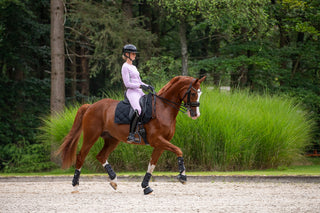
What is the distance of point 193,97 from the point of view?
9125 mm

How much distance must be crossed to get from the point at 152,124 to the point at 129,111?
59 cm

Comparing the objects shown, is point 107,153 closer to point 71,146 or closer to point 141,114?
point 71,146

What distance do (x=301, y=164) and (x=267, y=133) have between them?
4836 millimetres

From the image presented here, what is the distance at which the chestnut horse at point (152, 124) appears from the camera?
30.0ft

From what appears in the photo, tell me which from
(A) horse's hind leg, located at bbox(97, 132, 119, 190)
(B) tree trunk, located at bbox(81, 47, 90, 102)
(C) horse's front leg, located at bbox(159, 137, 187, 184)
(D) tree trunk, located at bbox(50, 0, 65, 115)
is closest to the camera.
→ (C) horse's front leg, located at bbox(159, 137, 187, 184)

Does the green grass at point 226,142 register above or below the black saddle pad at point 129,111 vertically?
below

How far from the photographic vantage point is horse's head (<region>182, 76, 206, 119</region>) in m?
9.08

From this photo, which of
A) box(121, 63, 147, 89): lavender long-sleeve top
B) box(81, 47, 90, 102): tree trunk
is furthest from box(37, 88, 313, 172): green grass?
box(81, 47, 90, 102): tree trunk

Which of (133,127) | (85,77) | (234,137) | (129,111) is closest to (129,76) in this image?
(129,111)

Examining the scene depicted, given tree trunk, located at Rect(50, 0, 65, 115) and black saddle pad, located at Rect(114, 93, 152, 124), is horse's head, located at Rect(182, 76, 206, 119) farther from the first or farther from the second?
tree trunk, located at Rect(50, 0, 65, 115)

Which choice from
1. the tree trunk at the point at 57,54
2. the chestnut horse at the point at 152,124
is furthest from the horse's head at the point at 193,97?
the tree trunk at the point at 57,54

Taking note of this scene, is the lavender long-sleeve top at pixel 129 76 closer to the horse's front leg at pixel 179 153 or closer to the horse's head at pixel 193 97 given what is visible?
the horse's head at pixel 193 97

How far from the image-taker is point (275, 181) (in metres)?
11.5

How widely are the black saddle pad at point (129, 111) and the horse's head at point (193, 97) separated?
0.77 m
